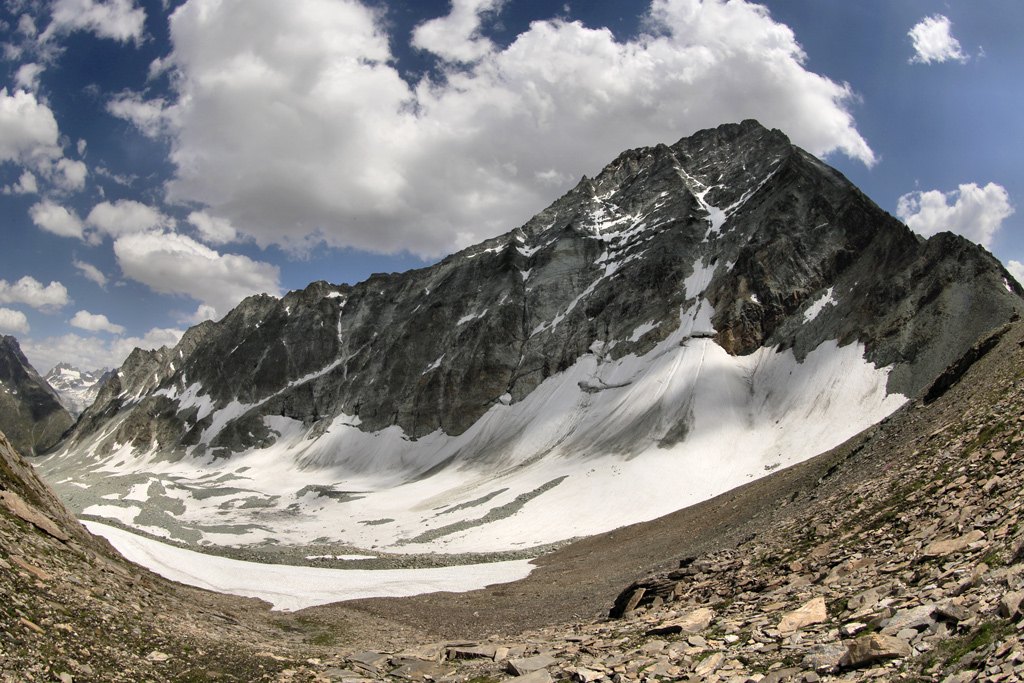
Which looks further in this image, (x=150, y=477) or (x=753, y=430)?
(x=150, y=477)

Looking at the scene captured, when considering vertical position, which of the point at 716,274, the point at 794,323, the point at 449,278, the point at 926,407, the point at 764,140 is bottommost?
the point at 926,407

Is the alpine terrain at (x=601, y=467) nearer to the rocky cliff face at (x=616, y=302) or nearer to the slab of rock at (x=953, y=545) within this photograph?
the slab of rock at (x=953, y=545)

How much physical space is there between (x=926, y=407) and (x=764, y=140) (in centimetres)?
11336

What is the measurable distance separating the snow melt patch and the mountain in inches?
357

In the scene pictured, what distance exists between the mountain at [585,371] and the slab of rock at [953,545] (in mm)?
38575

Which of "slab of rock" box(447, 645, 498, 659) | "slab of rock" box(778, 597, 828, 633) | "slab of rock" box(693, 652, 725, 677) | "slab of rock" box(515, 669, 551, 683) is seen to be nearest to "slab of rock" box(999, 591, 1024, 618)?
"slab of rock" box(778, 597, 828, 633)

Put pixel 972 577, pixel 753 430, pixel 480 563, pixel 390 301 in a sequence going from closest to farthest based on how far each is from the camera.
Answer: pixel 972 577, pixel 480 563, pixel 753 430, pixel 390 301

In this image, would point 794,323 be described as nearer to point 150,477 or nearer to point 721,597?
point 721,597

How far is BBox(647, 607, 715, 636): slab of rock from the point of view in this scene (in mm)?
10867

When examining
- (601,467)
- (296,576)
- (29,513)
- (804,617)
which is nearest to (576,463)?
(601,467)

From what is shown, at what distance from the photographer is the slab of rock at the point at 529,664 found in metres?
10.1

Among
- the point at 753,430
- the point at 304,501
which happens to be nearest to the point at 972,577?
the point at 753,430

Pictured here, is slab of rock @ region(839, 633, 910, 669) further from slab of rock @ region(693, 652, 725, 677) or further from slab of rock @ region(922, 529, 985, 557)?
slab of rock @ region(922, 529, 985, 557)

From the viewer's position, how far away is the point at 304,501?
78.1 metres
